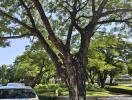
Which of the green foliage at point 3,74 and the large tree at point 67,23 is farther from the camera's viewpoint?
the green foliage at point 3,74

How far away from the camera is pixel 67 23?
18781 millimetres

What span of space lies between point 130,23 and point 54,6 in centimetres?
362

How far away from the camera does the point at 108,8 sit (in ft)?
54.9

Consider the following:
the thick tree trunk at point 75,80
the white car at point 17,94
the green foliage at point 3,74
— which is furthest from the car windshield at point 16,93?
the green foliage at point 3,74

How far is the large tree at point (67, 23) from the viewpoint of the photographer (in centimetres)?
1428

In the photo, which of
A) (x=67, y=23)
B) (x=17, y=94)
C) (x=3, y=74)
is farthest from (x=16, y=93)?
(x=3, y=74)

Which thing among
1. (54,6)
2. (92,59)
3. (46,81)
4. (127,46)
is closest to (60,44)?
(54,6)

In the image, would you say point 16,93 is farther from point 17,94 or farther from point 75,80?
point 75,80

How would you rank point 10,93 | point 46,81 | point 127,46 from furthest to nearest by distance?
point 46,81 → point 127,46 → point 10,93

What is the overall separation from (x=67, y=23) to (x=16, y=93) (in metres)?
6.15

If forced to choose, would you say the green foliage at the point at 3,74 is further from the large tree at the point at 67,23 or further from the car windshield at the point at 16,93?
the car windshield at the point at 16,93

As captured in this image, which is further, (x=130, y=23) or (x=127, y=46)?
(x=127, y=46)

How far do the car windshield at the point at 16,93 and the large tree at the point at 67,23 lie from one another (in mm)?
1445

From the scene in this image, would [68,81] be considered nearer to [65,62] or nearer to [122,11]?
[65,62]
